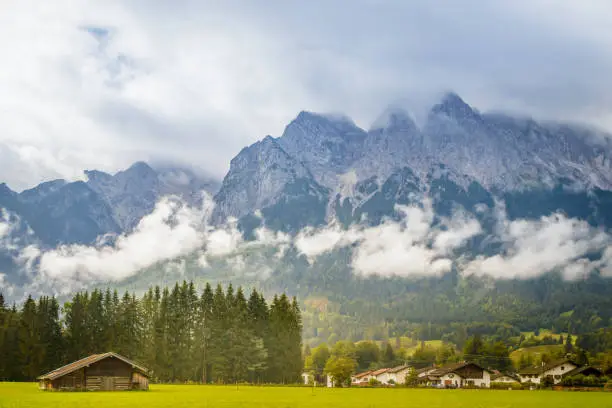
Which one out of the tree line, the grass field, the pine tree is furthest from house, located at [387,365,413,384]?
the grass field

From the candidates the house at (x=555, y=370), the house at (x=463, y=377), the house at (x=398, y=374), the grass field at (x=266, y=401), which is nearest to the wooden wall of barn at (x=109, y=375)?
the grass field at (x=266, y=401)

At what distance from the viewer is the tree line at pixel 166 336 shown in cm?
13712

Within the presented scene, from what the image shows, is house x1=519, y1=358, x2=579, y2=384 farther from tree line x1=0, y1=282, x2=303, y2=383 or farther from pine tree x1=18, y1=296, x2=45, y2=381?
pine tree x1=18, y1=296, x2=45, y2=381

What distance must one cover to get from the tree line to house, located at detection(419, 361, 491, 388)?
→ 3959cm

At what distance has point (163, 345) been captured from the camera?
142 m

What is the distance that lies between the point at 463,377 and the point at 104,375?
9564 cm

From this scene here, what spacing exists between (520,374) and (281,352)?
80036 millimetres

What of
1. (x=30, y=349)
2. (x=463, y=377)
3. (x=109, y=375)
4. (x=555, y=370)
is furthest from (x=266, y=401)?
(x=555, y=370)

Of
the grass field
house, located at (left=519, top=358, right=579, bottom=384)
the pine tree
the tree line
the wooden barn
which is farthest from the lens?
house, located at (left=519, top=358, right=579, bottom=384)

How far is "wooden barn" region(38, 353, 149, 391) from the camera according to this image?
→ 10337 cm

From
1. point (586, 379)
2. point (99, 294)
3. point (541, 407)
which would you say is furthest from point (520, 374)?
point (541, 407)

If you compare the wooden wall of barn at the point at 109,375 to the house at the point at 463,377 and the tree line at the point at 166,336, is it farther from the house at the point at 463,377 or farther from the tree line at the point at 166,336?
the house at the point at 463,377

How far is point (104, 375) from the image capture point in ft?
350

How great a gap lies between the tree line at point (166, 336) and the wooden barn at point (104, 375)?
3373 cm
